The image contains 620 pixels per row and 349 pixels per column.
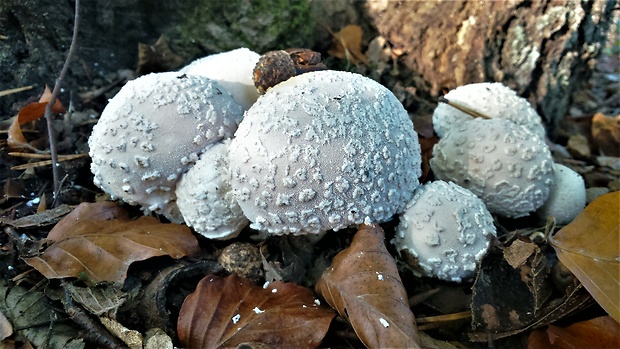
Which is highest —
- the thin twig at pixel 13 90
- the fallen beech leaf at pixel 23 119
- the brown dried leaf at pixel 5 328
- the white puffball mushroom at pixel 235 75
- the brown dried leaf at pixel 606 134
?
the white puffball mushroom at pixel 235 75

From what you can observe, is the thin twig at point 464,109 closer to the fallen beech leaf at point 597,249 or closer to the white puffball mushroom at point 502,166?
the white puffball mushroom at point 502,166

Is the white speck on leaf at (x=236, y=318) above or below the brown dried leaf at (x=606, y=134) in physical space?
above

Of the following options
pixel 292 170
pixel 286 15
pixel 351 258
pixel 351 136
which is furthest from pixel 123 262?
pixel 286 15

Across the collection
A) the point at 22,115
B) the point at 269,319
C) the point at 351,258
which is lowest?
the point at 269,319

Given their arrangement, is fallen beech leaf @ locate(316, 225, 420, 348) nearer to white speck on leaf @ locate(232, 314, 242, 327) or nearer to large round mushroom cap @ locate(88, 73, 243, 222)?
white speck on leaf @ locate(232, 314, 242, 327)

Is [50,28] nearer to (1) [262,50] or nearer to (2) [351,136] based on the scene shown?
(1) [262,50]

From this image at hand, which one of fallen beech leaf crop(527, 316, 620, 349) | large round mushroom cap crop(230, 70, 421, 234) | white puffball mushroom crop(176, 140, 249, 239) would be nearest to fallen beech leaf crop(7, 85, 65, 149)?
white puffball mushroom crop(176, 140, 249, 239)

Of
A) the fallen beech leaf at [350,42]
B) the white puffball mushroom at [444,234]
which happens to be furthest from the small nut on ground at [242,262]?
the fallen beech leaf at [350,42]
